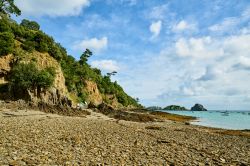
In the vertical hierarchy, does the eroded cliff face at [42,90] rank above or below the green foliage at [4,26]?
below

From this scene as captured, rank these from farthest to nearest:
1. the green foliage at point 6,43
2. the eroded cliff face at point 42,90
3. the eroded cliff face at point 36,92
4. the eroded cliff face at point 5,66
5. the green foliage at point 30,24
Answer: the green foliage at point 30,24 < the green foliage at point 6,43 < the eroded cliff face at point 5,66 < the eroded cliff face at point 36,92 < the eroded cliff face at point 42,90

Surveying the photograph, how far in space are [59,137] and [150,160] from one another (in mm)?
6963

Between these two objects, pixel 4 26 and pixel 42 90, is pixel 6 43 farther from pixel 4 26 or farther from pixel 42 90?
pixel 42 90

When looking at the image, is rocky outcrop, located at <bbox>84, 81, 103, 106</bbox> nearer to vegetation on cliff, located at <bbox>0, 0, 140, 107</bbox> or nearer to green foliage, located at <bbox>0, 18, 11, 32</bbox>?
vegetation on cliff, located at <bbox>0, 0, 140, 107</bbox>

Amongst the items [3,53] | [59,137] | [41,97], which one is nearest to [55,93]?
[41,97]

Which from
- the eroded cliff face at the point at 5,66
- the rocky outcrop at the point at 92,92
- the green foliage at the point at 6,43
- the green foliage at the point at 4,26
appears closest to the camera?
the eroded cliff face at the point at 5,66

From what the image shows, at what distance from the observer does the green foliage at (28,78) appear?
46638 millimetres

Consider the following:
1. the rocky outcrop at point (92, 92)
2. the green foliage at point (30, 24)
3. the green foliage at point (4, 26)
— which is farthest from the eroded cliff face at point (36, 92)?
the green foliage at point (30, 24)

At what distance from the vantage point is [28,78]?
1907 inches

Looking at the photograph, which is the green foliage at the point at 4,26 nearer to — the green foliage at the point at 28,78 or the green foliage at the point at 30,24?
the green foliage at the point at 28,78

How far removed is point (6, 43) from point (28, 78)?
12.5 m

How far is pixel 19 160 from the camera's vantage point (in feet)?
35.0

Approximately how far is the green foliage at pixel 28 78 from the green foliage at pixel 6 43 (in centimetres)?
573

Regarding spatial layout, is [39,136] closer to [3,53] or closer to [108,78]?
[3,53]
